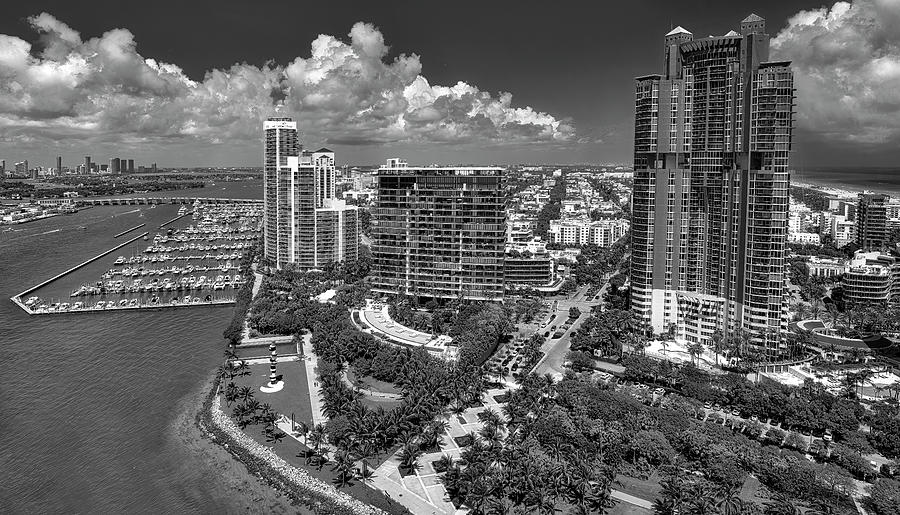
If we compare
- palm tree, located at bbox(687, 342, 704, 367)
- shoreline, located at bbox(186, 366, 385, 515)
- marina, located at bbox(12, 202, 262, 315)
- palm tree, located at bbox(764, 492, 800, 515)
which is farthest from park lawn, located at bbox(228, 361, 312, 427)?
palm tree, located at bbox(687, 342, 704, 367)

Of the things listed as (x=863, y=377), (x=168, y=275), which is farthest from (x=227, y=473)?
(x=168, y=275)

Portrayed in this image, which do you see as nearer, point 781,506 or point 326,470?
point 781,506

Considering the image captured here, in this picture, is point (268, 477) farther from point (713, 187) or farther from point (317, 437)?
point (713, 187)

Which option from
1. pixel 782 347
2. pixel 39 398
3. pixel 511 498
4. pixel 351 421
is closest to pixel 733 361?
pixel 782 347

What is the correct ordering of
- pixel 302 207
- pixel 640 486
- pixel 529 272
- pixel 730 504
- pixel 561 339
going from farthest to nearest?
pixel 302 207, pixel 529 272, pixel 561 339, pixel 640 486, pixel 730 504

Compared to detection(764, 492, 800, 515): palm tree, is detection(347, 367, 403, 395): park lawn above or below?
above

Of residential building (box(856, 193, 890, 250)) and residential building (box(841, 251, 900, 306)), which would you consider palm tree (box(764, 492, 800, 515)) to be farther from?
residential building (box(856, 193, 890, 250))
